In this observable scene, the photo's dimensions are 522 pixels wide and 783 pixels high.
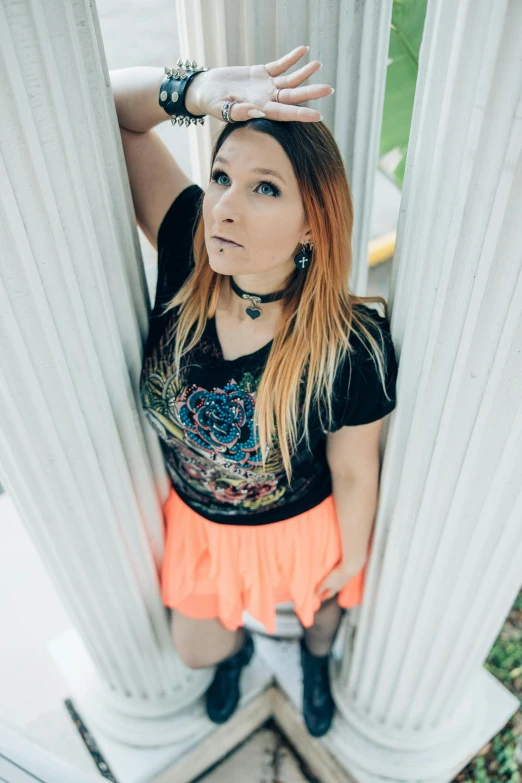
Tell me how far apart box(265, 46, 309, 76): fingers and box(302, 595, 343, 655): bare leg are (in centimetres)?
107

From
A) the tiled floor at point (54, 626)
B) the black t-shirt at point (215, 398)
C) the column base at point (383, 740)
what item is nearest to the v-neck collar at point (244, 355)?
the black t-shirt at point (215, 398)

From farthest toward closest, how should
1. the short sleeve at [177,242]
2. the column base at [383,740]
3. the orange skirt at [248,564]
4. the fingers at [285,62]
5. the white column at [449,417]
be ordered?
the column base at [383,740]
the orange skirt at [248,564]
the short sleeve at [177,242]
the fingers at [285,62]
the white column at [449,417]

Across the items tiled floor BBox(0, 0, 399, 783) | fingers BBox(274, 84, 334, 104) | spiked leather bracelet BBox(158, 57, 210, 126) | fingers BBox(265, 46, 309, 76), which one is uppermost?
fingers BBox(265, 46, 309, 76)

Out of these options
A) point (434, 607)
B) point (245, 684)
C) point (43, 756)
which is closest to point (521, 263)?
point (434, 607)

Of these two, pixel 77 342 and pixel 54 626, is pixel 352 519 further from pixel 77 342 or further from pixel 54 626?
pixel 54 626

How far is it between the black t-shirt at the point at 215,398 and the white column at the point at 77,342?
0.05 metres

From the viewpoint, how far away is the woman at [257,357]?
86 centimetres

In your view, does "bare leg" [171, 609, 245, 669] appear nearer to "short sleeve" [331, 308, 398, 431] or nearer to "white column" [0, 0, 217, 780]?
"white column" [0, 0, 217, 780]

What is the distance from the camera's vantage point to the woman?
86cm

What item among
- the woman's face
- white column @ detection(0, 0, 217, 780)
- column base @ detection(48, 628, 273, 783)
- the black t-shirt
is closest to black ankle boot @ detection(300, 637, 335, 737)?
column base @ detection(48, 628, 273, 783)

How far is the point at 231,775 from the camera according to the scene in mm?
1737

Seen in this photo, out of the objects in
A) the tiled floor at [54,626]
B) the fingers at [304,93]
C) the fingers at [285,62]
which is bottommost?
the tiled floor at [54,626]

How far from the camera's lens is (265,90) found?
83 centimetres

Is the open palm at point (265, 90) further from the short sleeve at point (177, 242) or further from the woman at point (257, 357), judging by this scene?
the short sleeve at point (177, 242)
